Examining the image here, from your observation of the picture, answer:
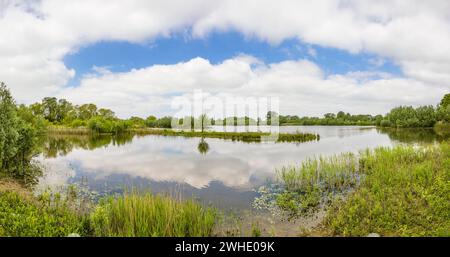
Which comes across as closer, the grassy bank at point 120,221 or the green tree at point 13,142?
the grassy bank at point 120,221

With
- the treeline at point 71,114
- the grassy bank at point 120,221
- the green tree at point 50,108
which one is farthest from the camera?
the green tree at point 50,108

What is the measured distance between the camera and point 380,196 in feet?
26.5

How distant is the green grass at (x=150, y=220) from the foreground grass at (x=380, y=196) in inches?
125

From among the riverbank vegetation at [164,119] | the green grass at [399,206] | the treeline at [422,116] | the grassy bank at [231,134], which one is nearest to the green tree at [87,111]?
the riverbank vegetation at [164,119]

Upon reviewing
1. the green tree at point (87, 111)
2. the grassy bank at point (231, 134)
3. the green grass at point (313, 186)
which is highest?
the green tree at point (87, 111)

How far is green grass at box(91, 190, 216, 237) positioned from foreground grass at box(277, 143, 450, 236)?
3.18m

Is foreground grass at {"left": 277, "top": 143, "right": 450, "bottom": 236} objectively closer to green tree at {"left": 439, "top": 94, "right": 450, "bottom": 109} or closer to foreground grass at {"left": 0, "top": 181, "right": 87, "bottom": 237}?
foreground grass at {"left": 0, "top": 181, "right": 87, "bottom": 237}

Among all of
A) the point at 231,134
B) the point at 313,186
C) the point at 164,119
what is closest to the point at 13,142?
the point at 313,186

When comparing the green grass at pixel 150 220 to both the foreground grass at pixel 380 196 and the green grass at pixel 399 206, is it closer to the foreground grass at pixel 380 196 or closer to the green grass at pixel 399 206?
the foreground grass at pixel 380 196

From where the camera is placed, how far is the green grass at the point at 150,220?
5.76 metres

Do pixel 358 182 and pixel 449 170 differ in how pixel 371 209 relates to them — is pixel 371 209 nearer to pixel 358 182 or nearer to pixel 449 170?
pixel 358 182

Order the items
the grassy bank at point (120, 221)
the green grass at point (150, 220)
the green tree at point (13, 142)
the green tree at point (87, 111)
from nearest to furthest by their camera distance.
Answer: the grassy bank at point (120, 221) → the green grass at point (150, 220) → the green tree at point (13, 142) → the green tree at point (87, 111)

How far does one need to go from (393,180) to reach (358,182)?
1411 mm

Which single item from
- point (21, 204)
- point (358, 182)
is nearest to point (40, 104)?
point (21, 204)
